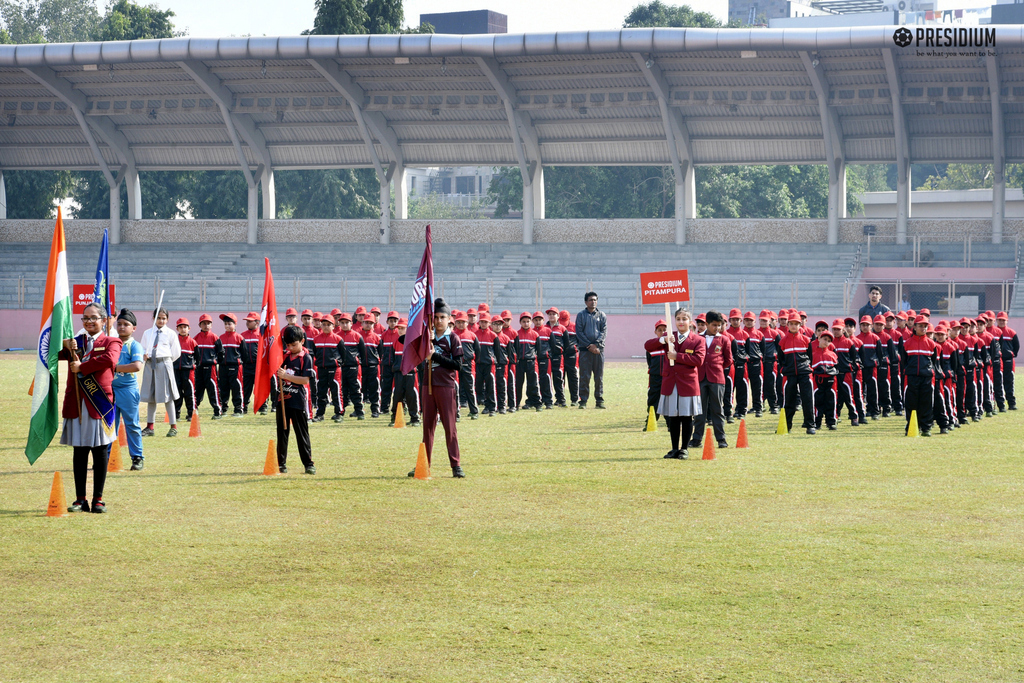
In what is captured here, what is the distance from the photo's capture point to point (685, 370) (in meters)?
13.8

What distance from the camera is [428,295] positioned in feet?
39.7

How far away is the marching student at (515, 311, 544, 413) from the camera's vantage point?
20.8 m

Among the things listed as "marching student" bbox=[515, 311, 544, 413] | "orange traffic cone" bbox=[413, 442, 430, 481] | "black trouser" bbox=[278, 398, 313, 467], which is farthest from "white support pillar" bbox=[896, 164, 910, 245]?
"black trouser" bbox=[278, 398, 313, 467]

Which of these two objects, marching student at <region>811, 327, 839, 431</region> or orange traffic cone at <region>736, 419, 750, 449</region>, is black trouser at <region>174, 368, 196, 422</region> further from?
marching student at <region>811, 327, 839, 431</region>

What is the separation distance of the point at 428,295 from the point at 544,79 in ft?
87.2

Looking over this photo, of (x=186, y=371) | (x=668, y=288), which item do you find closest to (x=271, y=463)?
(x=668, y=288)

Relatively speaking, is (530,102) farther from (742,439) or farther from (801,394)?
(742,439)

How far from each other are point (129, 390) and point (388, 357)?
698 centimetres

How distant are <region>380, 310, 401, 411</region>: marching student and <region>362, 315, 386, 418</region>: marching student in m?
0.15

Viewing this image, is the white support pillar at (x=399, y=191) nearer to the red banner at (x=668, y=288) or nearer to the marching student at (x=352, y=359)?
the marching student at (x=352, y=359)

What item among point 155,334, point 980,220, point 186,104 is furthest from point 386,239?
point 155,334

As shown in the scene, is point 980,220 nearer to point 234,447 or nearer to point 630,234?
point 630,234

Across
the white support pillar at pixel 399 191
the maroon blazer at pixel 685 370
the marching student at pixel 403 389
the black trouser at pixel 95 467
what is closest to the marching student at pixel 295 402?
the black trouser at pixel 95 467

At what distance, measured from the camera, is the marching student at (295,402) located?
12.5 m
